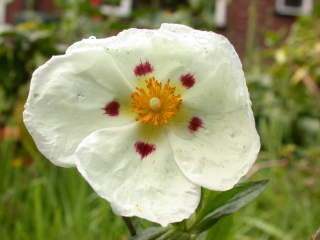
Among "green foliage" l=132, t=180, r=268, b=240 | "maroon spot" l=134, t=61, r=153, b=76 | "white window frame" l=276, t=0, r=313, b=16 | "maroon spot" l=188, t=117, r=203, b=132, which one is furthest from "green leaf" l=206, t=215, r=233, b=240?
"white window frame" l=276, t=0, r=313, b=16

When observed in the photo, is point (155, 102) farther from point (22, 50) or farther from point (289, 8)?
point (289, 8)

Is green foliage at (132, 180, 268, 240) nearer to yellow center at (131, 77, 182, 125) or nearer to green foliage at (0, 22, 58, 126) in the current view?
yellow center at (131, 77, 182, 125)

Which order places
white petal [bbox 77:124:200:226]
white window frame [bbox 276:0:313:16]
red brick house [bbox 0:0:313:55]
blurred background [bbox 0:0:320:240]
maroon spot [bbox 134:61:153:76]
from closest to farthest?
white petal [bbox 77:124:200:226]
maroon spot [bbox 134:61:153:76]
blurred background [bbox 0:0:320:240]
red brick house [bbox 0:0:313:55]
white window frame [bbox 276:0:313:16]

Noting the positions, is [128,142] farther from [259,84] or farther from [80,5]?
[259,84]

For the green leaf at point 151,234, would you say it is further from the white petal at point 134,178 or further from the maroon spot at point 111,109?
the maroon spot at point 111,109

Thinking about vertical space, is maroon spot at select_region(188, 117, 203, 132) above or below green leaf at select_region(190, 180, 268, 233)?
above

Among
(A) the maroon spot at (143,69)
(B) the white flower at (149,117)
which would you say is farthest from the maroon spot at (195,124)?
(A) the maroon spot at (143,69)

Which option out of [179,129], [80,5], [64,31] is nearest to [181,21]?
[80,5]

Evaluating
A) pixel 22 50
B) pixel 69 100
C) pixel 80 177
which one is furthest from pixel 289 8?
pixel 69 100

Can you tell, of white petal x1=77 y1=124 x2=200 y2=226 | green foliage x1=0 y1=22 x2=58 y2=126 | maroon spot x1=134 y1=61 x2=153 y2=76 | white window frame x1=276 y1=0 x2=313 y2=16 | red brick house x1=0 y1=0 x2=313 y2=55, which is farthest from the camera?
white window frame x1=276 y1=0 x2=313 y2=16
